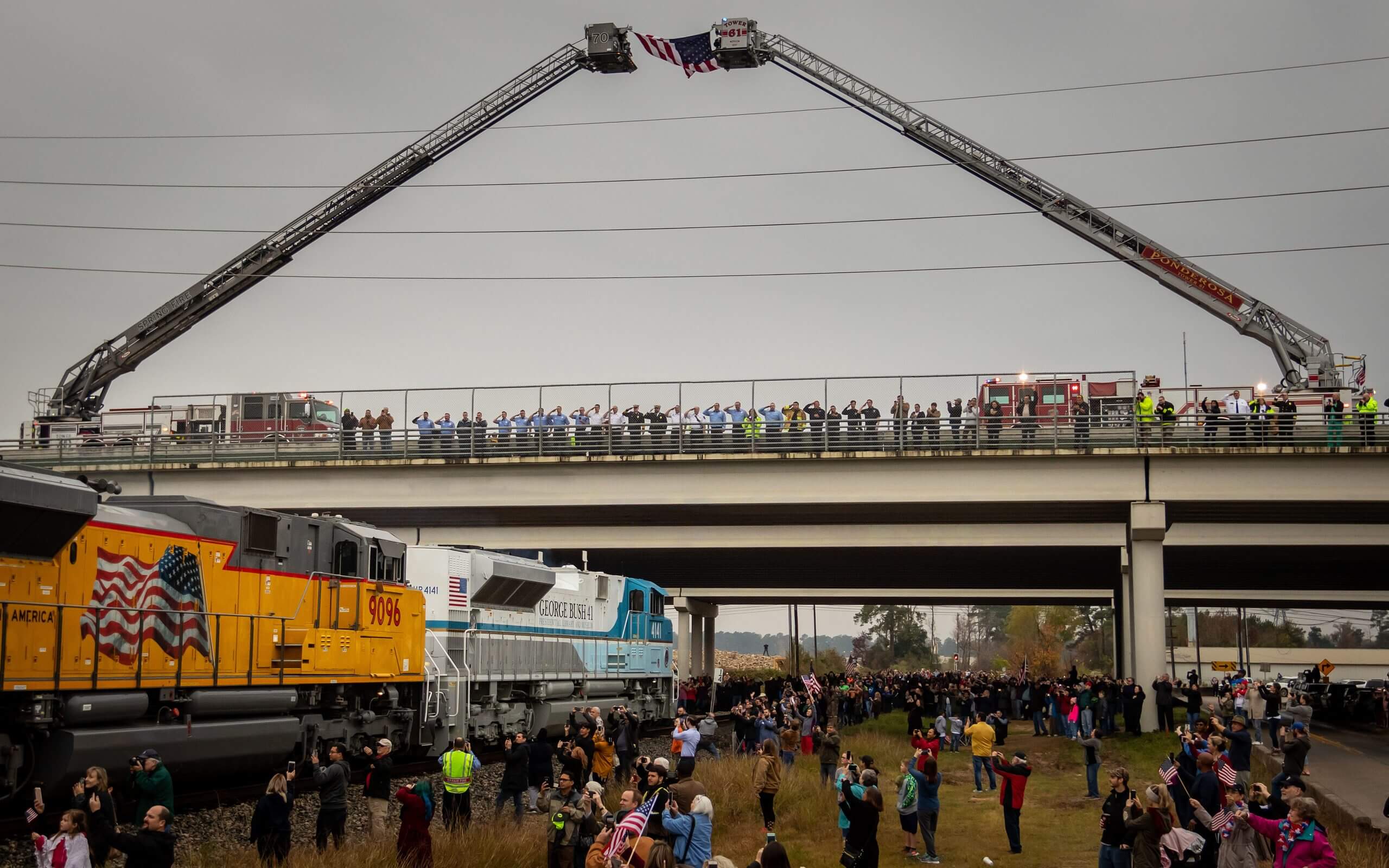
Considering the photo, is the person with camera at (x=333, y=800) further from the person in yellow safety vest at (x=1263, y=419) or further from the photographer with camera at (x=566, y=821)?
the person in yellow safety vest at (x=1263, y=419)

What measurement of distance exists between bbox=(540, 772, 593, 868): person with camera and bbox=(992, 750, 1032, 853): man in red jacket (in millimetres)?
6528

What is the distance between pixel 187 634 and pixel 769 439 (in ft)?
66.0

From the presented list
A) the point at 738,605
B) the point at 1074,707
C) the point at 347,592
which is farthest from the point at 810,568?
the point at 347,592

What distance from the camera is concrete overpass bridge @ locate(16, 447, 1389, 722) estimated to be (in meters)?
32.7

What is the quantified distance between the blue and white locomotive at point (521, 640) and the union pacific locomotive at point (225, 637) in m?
0.05

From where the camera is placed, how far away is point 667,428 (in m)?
34.7

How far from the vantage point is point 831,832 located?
18922 mm

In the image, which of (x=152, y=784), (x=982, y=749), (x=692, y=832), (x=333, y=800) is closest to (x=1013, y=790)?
(x=982, y=749)

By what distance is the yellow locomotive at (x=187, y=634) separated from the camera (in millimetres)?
13547

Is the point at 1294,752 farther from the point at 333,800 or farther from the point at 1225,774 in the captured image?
the point at 333,800

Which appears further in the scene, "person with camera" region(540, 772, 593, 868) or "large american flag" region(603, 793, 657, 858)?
"person with camera" region(540, 772, 593, 868)

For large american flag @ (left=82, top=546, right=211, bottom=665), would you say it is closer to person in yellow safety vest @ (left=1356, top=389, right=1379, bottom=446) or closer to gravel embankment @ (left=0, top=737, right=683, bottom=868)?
gravel embankment @ (left=0, top=737, right=683, bottom=868)

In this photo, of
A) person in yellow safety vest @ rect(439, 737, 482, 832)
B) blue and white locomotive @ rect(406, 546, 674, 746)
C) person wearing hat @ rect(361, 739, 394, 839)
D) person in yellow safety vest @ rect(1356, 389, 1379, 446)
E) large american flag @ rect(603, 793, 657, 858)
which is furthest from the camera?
person in yellow safety vest @ rect(1356, 389, 1379, 446)

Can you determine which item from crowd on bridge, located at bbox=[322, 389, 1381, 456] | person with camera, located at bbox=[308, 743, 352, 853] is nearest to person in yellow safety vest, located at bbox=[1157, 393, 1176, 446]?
crowd on bridge, located at bbox=[322, 389, 1381, 456]
